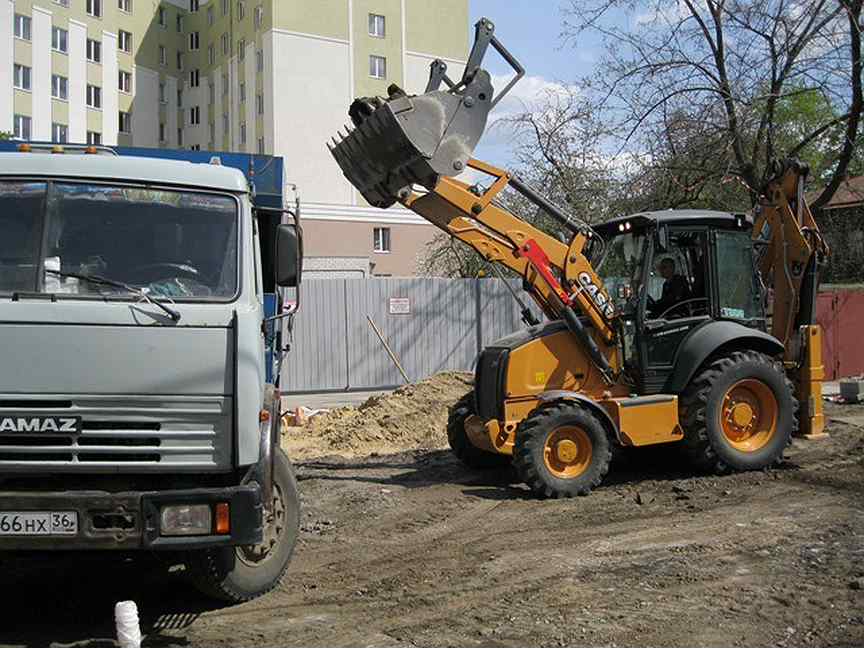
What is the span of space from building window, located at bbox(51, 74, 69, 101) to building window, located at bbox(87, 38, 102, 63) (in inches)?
104

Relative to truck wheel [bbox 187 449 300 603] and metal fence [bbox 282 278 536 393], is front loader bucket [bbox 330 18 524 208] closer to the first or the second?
truck wheel [bbox 187 449 300 603]

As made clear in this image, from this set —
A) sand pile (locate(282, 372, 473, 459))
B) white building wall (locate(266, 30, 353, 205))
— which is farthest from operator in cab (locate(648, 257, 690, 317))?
white building wall (locate(266, 30, 353, 205))

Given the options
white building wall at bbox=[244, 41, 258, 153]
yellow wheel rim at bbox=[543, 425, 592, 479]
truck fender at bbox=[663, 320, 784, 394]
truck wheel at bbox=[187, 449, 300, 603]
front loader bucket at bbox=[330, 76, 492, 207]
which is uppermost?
white building wall at bbox=[244, 41, 258, 153]

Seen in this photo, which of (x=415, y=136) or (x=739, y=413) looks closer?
(x=415, y=136)

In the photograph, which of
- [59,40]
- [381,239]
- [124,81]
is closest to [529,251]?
[381,239]

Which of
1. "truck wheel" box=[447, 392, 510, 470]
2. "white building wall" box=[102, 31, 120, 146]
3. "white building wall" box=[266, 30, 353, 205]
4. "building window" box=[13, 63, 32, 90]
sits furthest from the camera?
"white building wall" box=[102, 31, 120, 146]

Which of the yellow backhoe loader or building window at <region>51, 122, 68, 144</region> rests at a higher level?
building window at <region>51, 122, 68, 144</region>

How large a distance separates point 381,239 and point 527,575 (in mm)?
39231

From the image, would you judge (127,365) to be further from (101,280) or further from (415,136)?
(415,136)

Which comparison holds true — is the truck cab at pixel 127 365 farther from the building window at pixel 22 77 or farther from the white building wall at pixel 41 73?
the building window at pixel 22 77

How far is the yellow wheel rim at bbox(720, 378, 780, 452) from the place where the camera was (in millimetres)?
8852

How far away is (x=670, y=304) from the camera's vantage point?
899cm

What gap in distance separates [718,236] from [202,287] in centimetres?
599

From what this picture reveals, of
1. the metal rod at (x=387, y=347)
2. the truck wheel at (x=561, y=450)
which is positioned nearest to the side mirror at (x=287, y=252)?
the truck wheel at (x=561, y=450)
